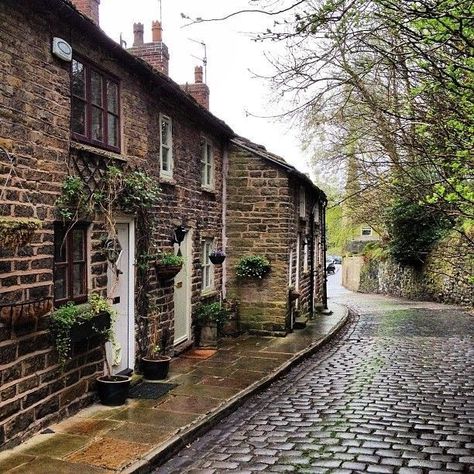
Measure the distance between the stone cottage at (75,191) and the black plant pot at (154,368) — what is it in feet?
0.81

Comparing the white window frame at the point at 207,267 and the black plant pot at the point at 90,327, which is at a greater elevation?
the white window frame at the point at 207,267

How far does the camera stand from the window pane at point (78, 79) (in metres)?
7.37

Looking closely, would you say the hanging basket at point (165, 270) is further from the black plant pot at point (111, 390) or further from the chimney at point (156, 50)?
the chimney at point (156, 50)

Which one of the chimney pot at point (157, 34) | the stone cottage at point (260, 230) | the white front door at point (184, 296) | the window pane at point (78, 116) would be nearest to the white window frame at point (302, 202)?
the stone cottage at point (260, 230)

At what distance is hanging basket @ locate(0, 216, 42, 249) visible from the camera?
17.0 feet

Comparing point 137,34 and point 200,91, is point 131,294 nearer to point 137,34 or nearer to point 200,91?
point 137,34

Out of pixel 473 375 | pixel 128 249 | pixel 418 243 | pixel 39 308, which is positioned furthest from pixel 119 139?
pixel 418 243

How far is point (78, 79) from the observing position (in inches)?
295

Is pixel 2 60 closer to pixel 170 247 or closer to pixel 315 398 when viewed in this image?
pixel 170 247

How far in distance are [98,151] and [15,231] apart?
8.94 feet

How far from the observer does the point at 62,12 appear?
6.72 metres

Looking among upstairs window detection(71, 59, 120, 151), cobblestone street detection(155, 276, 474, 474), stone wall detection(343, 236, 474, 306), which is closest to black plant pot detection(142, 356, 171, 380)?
cobblestone street detection(155, 276, 474, 474)

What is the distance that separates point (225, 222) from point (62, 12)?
8099 millimetres

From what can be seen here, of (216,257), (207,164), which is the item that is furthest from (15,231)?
(207,164)
